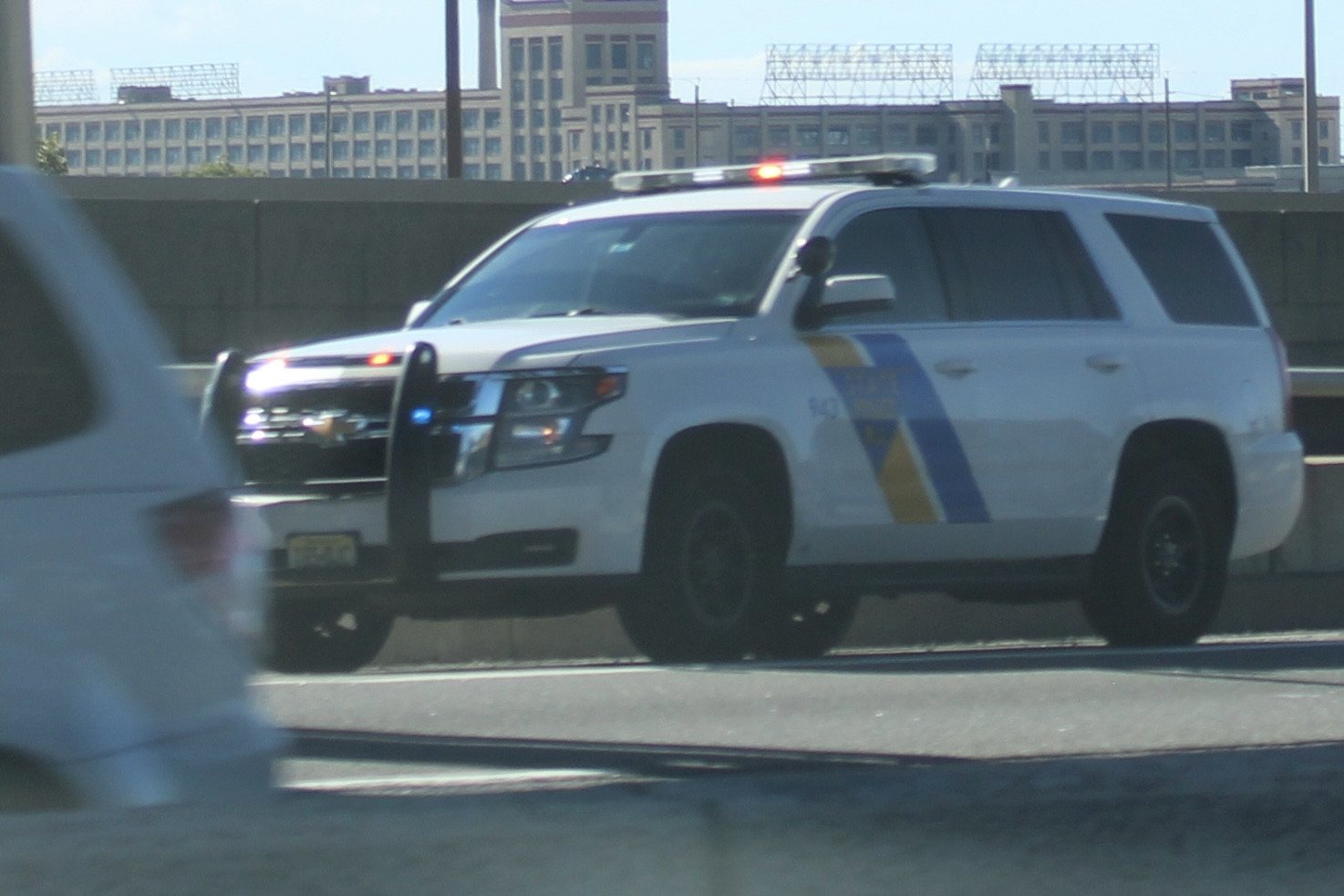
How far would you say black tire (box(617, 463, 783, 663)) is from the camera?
839cm

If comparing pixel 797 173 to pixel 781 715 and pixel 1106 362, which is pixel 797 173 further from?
pixel 781 715

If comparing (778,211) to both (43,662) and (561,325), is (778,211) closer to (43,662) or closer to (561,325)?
(561,325)

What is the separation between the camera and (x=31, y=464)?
157 inches

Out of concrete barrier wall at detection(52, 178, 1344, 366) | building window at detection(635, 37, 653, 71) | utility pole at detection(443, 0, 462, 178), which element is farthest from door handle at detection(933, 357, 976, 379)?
building window at detection(635, 37, 653, 71)

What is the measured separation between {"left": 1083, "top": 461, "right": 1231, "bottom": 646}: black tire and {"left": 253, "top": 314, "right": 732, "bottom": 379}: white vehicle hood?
231 cm

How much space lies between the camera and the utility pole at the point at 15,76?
32.2ft

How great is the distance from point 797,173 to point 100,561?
20.3 ft

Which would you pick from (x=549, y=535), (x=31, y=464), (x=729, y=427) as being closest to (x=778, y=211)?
(x=729, y=427)

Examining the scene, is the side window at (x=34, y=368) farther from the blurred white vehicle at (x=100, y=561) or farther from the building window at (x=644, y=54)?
→ the building window at (x=644, y=54)

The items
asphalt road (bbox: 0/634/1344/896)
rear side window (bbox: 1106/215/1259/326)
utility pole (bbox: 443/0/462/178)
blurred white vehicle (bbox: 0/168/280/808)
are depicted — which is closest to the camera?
asphalt road (bbox: 0/634/1344/896)

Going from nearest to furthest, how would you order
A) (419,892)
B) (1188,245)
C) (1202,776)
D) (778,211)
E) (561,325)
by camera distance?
(419,892) → (1202,776) → (561,325) → (778,211) → (1188,245)

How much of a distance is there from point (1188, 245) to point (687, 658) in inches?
140

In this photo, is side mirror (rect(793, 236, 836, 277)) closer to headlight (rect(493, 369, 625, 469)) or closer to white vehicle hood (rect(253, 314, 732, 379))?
white vehicle hood (rect(253, 314, 732, 379))

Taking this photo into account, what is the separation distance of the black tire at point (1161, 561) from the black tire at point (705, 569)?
1.93 m
